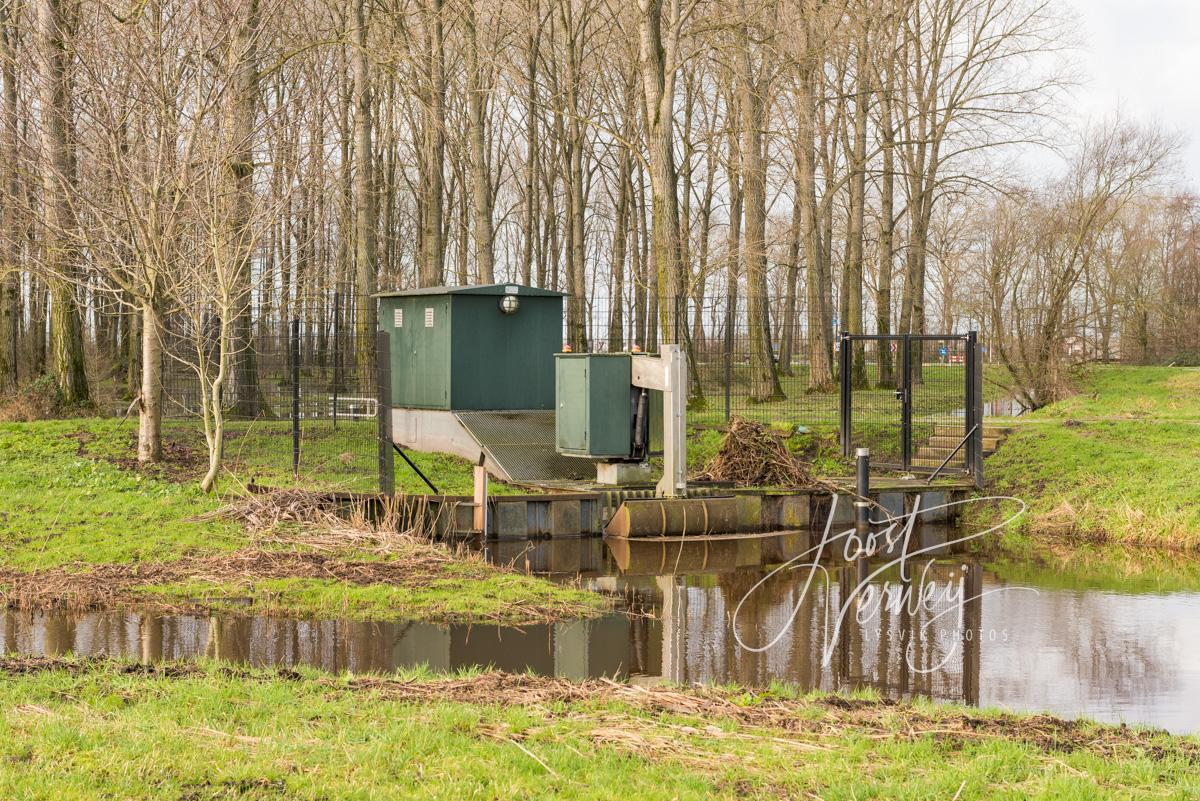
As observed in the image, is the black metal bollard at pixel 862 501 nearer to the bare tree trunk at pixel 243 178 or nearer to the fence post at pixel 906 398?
the fence post at pixel 906 398

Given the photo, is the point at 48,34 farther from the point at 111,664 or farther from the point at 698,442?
the point at 111,664

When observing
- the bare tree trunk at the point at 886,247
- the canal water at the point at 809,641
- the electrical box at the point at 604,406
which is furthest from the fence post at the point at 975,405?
the bare tree trunk at the point at 886,247

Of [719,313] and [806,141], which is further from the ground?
[806,141]

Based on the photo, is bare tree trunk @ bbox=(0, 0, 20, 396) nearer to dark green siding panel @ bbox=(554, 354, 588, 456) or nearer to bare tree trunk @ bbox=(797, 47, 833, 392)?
dark green siding panel @ bbox=(554, 354, 588, 456)

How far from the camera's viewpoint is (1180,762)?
5746 millimetres

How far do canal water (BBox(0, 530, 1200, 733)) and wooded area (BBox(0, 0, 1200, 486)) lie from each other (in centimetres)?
505

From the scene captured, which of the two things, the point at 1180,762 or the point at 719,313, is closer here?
the point at 1180,762

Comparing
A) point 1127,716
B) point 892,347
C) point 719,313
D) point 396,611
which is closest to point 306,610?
point 396,611

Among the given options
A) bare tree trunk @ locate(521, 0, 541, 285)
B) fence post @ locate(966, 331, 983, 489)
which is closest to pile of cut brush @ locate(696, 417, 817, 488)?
fence post @ locate(966, 331, 983, 489)

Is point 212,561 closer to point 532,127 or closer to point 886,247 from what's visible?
point 886,247

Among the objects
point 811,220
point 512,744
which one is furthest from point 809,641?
point 811,220

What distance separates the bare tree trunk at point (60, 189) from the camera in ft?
50.7

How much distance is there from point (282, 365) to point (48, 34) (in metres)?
6.19

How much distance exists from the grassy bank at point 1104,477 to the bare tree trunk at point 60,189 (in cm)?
1395
